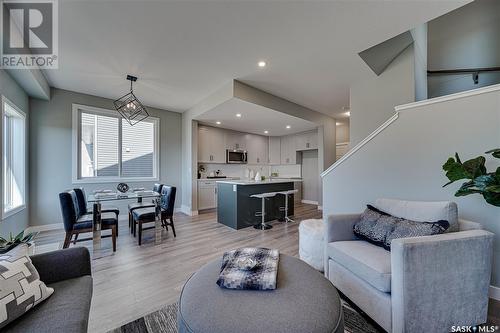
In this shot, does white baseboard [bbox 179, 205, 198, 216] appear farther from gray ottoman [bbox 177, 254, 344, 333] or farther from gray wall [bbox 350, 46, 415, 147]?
gray ottoman [bbox 177, 254, 344, 333]

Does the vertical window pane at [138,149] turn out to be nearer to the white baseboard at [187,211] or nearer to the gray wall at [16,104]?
the white baseboard at [187,211]

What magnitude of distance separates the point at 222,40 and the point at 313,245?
271 cm

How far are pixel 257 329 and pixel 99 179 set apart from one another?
4.88 m

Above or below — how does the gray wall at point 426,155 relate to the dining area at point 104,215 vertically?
above

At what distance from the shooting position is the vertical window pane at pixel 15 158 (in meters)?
3.23

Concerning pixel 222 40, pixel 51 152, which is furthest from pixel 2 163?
pixel 222 40

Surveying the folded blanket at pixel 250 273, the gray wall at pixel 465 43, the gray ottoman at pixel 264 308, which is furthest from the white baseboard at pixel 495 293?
the gray wall at pixel 465 43

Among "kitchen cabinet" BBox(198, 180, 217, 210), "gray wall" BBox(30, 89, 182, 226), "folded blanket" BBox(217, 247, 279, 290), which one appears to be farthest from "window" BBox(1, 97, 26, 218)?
"folded blanket" BBox(217, 247, 279, 290)

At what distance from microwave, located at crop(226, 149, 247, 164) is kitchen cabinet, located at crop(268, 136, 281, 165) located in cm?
126

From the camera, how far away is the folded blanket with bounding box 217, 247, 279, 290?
1.19m

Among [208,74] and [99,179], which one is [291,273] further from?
[99,179]

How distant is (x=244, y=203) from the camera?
4133 mm

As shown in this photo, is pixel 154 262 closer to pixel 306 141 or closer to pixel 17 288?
pixel 17 288

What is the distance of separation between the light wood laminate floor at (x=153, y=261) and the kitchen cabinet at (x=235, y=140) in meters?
2.84
